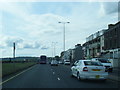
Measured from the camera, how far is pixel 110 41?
68.4 meters

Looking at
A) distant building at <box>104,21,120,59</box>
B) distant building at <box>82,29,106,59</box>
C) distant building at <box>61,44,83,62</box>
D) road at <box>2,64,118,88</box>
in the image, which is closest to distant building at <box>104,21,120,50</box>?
distant building at <box>104,21,120,59</box>

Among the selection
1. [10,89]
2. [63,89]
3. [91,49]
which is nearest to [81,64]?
[63,89]

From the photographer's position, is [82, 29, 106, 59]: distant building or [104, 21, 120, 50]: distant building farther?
[82, 29, 106, 59]: distant building

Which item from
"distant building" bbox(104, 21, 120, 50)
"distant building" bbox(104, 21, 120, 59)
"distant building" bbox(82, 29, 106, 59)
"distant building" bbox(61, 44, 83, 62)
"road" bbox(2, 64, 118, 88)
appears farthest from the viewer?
"distant building" bbox(82, 29, 106, 59)

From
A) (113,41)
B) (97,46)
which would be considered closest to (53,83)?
(113,41)

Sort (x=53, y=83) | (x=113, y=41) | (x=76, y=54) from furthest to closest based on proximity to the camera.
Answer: (x=76, y=54), (x=113, y=41), (x=53, y=83)

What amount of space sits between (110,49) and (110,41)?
2312mm

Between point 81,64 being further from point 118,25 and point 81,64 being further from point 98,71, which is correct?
point 118,25

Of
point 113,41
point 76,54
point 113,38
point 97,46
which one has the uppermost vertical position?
point 113,38

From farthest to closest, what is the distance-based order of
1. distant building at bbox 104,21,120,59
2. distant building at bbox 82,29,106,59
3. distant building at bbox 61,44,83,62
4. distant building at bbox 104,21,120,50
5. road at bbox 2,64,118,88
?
distant building at bbox 82,29,106,59, distant building at bbox 61,44,83,62, distant building at bbox 104,21,120,50, distant building at bbox 104,21,120,59, road at bbox 2,64,118,88

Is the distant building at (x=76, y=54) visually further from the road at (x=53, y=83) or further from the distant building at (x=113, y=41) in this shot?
the road at (x=53, y=83)

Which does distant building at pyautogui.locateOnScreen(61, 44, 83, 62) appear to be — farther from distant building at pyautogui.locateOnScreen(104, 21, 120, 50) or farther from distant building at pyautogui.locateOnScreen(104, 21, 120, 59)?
distant building at pyautogui.locateOnScreen(104, 21, 120, 50)

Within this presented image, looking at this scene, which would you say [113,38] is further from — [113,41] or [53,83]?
[53,83]

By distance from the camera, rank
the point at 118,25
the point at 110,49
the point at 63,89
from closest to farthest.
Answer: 1. the point at 63,89
2. the point at 118,25
3. the point at 110,49
